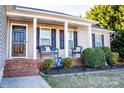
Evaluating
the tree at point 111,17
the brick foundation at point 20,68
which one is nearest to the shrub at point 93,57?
the brick foundation at point 20,68

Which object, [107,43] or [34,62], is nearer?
[34,62]

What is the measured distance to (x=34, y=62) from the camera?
9.37m

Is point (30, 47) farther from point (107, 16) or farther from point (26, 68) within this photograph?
point (107, 16)

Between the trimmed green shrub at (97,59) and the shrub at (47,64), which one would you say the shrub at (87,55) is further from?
the shrub at (47,64)

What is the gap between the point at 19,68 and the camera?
8.84 metres

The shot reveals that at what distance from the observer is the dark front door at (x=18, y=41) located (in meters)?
11.4

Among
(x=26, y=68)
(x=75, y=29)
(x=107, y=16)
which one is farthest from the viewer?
(x=107, y=16)

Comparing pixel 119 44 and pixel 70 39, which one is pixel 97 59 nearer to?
pixel 70 39

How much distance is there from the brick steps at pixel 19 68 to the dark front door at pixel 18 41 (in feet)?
8.38

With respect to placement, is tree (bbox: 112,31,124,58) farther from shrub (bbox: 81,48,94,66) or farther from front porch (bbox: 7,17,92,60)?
shrub (bbox: 81,48,94,66)

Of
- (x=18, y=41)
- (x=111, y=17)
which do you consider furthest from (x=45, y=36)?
(x=111, y=17)

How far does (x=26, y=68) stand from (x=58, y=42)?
469 centimetres
